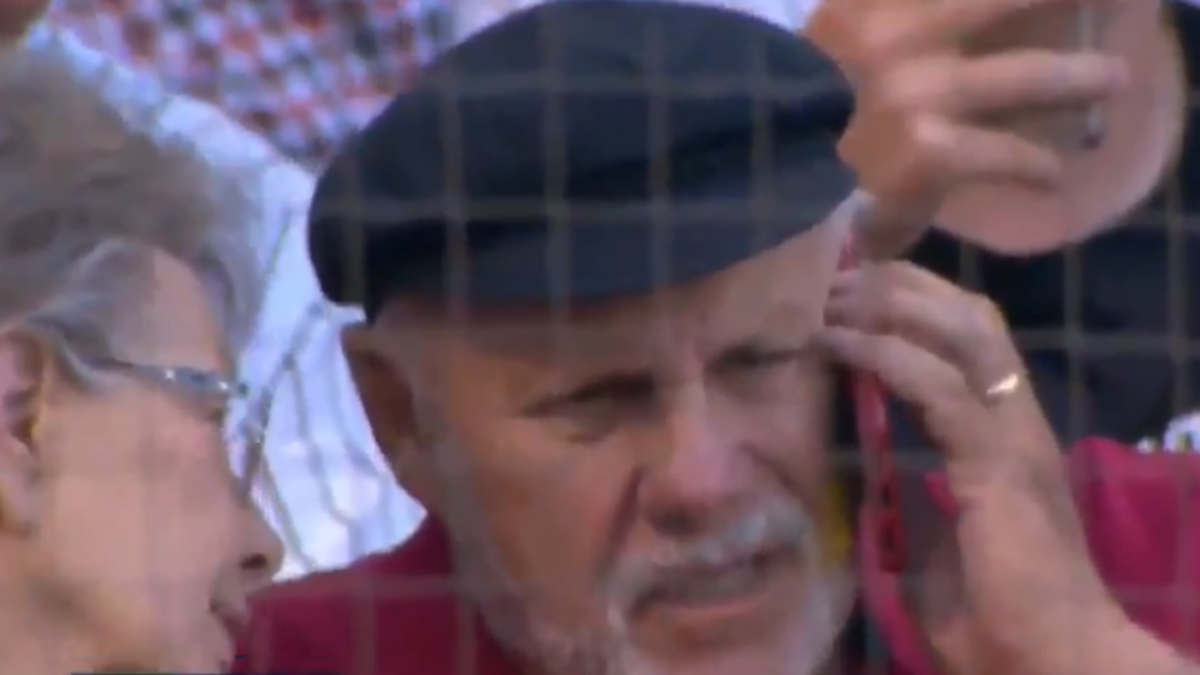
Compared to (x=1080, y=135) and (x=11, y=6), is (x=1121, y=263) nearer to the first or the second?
(x=1080, y=135)

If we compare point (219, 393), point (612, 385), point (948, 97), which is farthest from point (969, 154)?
point (219, 393)

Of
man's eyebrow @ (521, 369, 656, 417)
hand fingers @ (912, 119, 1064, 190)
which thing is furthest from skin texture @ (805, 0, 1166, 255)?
man's eyebrow @ (521, 369, 656, 417)

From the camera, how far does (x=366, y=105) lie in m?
0.75

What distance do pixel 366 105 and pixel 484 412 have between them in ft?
0.70

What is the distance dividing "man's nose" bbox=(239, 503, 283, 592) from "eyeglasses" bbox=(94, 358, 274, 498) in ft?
0.04

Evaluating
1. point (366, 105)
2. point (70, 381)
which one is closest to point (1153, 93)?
point (366, 105)

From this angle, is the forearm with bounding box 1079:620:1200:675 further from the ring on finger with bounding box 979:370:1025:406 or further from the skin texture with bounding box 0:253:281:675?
the skin texture with bounding box 0:253:281:675

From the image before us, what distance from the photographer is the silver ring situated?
58cm

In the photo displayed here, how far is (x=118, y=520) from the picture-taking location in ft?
1.84

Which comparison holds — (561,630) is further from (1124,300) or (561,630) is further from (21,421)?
(1124,300)

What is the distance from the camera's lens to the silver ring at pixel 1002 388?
1.91 ft

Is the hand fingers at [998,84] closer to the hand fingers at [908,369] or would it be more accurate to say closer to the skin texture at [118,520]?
the hand fingers at [908,369]

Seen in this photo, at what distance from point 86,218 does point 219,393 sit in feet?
0.22

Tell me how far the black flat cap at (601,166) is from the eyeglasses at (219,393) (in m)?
0.06
